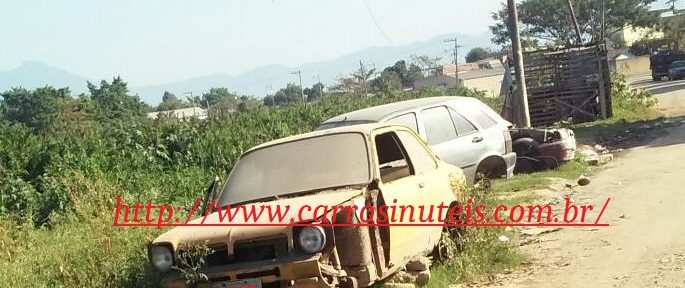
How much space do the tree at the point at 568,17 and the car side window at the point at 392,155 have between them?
55.1 m

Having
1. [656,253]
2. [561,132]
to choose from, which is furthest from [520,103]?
[656,253]

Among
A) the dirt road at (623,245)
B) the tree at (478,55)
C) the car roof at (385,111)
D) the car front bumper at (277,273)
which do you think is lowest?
the dirt road at (623,245)

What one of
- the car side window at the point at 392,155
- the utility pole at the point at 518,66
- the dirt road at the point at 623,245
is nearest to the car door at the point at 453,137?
the dirt road at the point at 623,245

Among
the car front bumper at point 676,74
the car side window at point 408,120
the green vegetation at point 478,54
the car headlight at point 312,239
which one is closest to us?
the car headlight at point 312,239

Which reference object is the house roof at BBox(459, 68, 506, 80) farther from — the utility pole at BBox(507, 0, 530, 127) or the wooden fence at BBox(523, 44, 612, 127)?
the utility pole at BBox(507, 0, 530, 127)

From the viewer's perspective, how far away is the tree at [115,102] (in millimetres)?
33969

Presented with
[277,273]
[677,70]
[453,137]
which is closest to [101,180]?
[277,273]

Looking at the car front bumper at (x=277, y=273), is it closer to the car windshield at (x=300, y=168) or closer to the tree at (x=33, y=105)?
the car windshield at (x=300, y=168)

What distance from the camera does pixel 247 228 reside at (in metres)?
5.36

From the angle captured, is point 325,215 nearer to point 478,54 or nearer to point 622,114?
point 622,114

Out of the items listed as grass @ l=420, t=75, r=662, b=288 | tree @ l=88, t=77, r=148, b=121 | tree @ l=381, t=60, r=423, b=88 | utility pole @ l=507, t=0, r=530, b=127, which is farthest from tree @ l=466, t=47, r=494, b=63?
utility pole @ l=507, t=0, r=530, b=127

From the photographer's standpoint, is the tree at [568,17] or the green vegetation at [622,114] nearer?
the green vegetation at [622,114]

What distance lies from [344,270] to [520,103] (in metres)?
13.3

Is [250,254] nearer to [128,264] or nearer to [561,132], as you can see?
[128,264]
